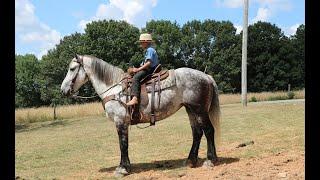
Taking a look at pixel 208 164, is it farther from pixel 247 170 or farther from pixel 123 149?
pixel 123 149

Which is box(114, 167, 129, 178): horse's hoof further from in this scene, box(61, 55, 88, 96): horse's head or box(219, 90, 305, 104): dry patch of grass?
Answer: box(219, 90, 305, 104): dry patch of grass

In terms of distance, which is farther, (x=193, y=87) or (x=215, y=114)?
(x=215, y=114)

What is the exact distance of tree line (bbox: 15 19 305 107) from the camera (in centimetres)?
5762

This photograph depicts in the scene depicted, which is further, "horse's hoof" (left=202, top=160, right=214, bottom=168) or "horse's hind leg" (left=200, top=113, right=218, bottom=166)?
"horse's hind leg" (left=200, top=113, right=218, bottom=166)

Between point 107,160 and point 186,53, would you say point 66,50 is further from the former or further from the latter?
point 107,160

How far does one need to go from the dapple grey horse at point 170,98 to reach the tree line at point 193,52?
44.9m

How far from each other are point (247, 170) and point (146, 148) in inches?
189

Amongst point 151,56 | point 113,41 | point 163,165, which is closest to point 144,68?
point 151,56

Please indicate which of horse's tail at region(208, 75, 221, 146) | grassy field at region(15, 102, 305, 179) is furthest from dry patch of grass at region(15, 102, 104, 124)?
horse's tail at region(208, 75, 221, 146)

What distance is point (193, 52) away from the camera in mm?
66188

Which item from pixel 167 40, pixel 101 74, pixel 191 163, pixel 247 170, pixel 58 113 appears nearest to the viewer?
pixel 247 170

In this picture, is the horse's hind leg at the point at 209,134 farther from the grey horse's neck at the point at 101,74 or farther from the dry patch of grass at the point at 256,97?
the dry patch of grass at the point at 256,97

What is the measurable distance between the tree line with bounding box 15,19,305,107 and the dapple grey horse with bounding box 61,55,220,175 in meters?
44.9

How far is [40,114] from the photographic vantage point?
94.7ft
